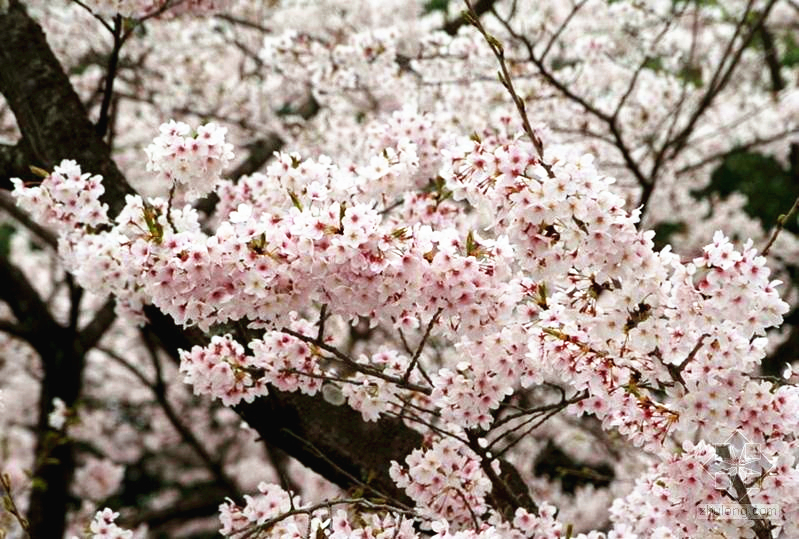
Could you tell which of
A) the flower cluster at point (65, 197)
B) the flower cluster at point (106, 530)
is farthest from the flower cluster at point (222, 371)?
the flower cluster at point (65, 197)

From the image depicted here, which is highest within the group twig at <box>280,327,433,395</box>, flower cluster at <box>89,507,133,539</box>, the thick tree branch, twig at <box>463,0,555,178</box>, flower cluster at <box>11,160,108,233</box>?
the thick tree branch

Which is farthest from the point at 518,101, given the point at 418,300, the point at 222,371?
the point at 222,371

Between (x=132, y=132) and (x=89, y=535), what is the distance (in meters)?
5.87

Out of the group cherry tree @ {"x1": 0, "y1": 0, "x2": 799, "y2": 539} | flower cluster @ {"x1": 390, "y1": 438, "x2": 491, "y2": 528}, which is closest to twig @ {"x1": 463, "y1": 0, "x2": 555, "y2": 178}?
cherry tree @ {"x1": 0, "y1": 0, "x2": 799, "y2": 539}

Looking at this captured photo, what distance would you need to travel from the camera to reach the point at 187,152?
2.44 m

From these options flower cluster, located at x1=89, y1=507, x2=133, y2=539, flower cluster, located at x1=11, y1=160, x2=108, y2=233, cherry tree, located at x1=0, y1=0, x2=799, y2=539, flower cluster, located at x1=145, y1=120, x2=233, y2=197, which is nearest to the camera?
cherry tree, located at x1=0, y1=0, x2=799, y2=539

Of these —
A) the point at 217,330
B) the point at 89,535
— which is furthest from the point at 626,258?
the point at 89,535

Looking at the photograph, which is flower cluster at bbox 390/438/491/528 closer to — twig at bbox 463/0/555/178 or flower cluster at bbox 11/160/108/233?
twig at bbox 463/0/555/178

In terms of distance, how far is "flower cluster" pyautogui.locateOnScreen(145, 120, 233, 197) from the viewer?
8.01 ft

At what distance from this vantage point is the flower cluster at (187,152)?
2441mm

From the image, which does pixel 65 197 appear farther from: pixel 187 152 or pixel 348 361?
pixel 348 361

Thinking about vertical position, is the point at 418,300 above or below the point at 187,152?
below

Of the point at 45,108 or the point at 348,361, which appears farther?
the point at 45,108

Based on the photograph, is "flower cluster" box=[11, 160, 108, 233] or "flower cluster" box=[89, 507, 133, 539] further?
"flower cluster" box=[11, 160, 108, 233]
